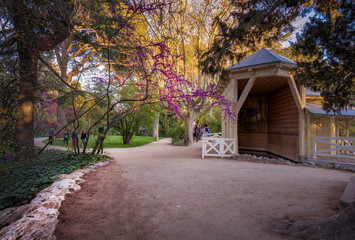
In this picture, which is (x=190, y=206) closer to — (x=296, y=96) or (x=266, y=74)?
(x=266, y=74)

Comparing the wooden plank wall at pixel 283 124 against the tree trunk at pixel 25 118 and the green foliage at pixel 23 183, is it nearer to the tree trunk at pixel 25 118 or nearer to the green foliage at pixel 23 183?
the green foliage at pixel 23 183

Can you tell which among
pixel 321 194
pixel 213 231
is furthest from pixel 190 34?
pixel 213 231

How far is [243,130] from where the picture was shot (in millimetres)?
13828

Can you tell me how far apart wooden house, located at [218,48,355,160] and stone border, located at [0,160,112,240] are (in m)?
5.17

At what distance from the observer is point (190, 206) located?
126 inches

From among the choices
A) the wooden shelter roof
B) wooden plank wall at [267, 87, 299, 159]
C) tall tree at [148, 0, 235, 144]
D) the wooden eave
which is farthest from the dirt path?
tall tree at [148, 0, 235, 144]

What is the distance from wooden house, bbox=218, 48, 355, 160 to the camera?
8.59 meters

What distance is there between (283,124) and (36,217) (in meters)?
11.9

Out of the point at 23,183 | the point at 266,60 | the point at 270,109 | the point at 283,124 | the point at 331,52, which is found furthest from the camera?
the point at 270,109

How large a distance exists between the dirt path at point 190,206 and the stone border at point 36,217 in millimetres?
189

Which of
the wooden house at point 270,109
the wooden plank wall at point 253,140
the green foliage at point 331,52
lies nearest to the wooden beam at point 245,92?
the wooden house at point 270,109

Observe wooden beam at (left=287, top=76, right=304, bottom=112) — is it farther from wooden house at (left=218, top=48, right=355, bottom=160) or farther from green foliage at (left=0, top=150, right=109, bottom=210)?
green foliage at (left=0, top=150, right=109, bottom=210)

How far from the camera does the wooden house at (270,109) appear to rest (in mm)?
8586

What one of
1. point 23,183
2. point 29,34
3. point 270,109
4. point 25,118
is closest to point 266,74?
point 270,109
